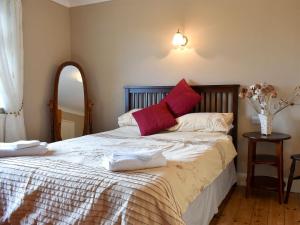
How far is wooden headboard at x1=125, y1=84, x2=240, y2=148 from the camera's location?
3.27 metres

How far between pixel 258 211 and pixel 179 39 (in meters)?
2.15

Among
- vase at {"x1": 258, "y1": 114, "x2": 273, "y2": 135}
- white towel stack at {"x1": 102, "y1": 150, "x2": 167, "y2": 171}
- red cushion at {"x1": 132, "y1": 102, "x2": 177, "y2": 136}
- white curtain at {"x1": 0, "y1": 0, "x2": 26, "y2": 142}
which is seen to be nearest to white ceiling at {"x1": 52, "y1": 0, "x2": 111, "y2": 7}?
white curtain at {"x1": 0, "y1": 0, "x2": 26, "y2": 142}

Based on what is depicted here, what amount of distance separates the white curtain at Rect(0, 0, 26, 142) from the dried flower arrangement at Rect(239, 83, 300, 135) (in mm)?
2633

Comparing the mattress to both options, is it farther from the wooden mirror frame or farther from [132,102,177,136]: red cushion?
the wooden mirror frame

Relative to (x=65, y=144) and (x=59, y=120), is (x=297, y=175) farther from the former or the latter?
(x=59, y=120)

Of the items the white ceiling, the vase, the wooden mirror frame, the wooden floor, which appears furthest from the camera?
the white ceiling

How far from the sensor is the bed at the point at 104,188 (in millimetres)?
1406

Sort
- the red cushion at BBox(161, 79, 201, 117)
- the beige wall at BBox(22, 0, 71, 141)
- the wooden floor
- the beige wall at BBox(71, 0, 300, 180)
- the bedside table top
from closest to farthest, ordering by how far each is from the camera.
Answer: the wooden floor
the bedside table top
the beige wall at BBox(71, 0, 300, 180)
the red cushion at BBox(161, 79, 201, 117)
the beige wall at BBox(22, 0, 71, 141)

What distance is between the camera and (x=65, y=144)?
2533 mm

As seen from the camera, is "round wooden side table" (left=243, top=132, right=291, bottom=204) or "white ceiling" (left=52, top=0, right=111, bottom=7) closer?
"round wooden side table" (left=243, top=132, right=291, bottom=204)

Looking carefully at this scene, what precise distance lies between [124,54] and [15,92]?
1521mm

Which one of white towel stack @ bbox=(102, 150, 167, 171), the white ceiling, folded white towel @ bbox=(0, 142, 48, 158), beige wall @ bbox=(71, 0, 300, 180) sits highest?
the white ceiling

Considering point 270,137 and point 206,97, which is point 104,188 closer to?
point 270,137

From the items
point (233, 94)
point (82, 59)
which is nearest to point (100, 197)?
point (233, 94)
